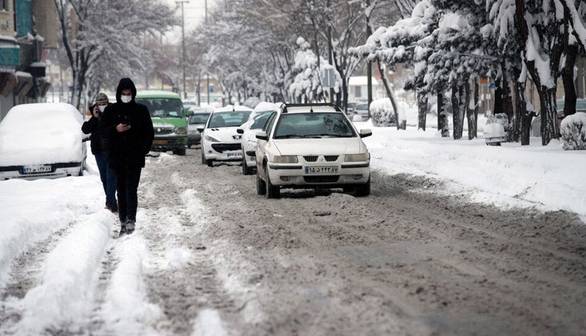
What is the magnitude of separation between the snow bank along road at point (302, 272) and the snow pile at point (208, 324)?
0.6 inches

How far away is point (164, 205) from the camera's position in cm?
1480

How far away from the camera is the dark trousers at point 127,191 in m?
11.4

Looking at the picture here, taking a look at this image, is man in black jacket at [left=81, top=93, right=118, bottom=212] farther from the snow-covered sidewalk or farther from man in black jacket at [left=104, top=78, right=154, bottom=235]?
the snow-covered sidewalk

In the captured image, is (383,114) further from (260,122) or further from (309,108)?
(309,108)

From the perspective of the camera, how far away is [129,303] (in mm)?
6980

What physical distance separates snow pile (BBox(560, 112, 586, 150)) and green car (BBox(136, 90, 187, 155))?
518 inches

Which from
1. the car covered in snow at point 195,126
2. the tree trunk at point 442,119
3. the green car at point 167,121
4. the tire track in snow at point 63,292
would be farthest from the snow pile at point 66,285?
the car covered in snow at point 195,126

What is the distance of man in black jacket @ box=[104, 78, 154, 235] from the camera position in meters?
11.5

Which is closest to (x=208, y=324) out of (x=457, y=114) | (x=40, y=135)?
(x=40, y=135)

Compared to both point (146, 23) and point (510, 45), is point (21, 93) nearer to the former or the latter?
point (146, 23)

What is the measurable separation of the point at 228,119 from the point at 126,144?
15438 mm

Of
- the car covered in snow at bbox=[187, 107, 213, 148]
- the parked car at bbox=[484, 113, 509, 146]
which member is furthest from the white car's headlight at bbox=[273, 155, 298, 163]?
the car covered in snow at bbox=[187, 107, 213, 148]

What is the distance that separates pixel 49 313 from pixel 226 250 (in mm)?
3293

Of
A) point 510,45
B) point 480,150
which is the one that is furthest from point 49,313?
point 510,45
